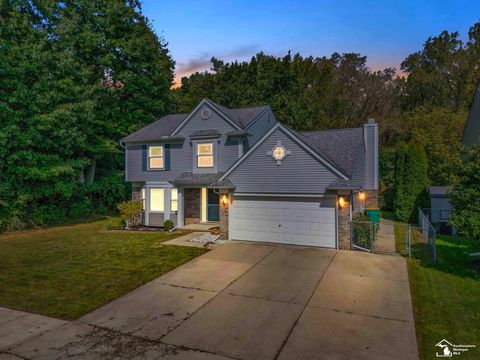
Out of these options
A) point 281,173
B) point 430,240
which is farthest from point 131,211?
point 430,240

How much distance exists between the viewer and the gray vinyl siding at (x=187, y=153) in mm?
18375

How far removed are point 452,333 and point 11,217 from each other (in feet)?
74.5

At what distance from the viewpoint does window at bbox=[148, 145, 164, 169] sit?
19969 millimetres

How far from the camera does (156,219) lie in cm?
1966

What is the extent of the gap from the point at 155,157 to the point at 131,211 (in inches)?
153

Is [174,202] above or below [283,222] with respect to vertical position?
above

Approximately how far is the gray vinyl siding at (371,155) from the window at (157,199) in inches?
536

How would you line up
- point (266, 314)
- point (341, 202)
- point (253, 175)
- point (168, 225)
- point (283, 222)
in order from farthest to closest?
1. point (168, 225)
2. point (253, 175)
3. point (283, 222)
4. point (341, 202)
5. point (266, 314)

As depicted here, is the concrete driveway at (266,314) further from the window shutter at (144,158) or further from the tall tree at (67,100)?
the tall tree at (67,100)

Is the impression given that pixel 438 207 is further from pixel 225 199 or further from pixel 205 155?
pixel 205 155

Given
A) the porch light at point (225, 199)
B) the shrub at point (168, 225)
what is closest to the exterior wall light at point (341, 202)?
the porch light at point (225, 199)

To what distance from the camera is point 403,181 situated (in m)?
21.8

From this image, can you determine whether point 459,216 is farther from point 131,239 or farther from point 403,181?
point 131,239

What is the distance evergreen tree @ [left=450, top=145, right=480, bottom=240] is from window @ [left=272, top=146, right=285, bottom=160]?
6585 mm
